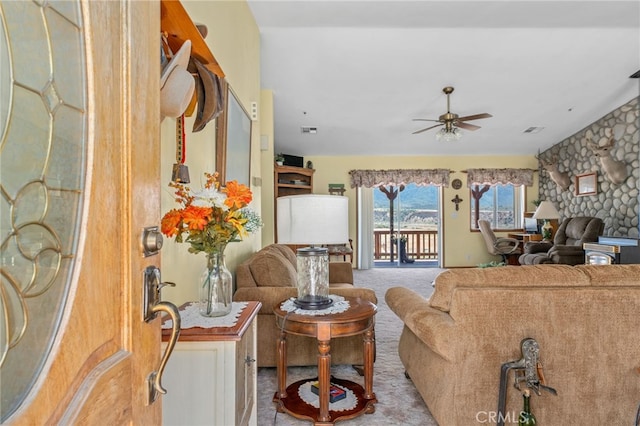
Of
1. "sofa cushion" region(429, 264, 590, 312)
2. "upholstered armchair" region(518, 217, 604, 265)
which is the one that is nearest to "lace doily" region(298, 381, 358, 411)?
"sofa cushion" region(429, 264, 590, 312)

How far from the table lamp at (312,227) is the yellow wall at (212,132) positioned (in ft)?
1.57

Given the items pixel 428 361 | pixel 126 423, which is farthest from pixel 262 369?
pixel 126 423

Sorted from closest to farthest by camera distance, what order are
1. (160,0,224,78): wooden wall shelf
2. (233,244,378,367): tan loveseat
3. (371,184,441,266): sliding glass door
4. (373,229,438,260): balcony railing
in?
(160,0,224,78): wooden wall shelf, (233,244,378,367): tan loveseat, (371,184,441,266): sliding glass door, (373,229,438,260): balcony railing

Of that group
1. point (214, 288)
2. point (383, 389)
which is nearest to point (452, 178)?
point (383, 389)

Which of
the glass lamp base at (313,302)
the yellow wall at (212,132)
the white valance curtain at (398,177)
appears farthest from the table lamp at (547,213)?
the glass lamp base at (313,302)

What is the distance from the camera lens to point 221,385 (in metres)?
1.24

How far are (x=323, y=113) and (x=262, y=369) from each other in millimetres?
4160

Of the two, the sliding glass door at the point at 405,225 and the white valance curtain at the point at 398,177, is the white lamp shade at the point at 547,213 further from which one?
the sliding glass door at the point at 405,225

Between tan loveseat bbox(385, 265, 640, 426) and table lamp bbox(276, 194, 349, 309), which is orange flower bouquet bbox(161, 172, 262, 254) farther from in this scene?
tan loveseat bbox(385, 265, 640, 426)

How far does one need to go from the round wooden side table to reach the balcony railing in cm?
687

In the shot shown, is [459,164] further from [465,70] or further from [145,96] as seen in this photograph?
[145,96]

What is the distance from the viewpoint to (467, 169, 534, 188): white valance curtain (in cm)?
753

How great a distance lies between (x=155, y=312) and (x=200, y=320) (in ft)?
2.45

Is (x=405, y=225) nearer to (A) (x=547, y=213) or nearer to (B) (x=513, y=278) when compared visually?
(A) (x=547, y=213)
